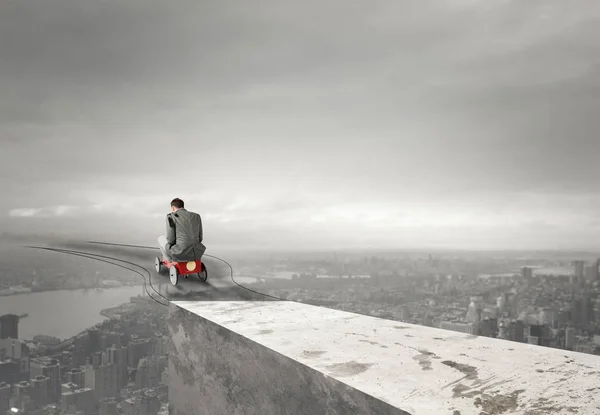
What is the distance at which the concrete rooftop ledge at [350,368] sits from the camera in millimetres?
2115

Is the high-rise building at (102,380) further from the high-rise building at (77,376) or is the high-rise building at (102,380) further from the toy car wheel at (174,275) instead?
the toy car wheel at (174,275)

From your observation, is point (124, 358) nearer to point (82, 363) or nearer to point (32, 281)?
point (82, 363)

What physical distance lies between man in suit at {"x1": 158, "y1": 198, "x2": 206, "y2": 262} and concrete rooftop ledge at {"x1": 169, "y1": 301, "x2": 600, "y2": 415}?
514mm

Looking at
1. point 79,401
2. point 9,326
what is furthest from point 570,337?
point 9,326

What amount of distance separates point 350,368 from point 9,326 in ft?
19.3

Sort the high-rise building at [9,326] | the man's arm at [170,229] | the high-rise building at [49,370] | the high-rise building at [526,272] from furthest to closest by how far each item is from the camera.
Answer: the high-rise building at [526,272] < the high-rise building at [9,326] < the high-rise building at [49,370] < the man's arm at [170,229]

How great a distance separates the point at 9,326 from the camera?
256 inches

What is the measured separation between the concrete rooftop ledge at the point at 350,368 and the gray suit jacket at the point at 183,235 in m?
0.51

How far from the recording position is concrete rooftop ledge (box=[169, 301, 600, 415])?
2.12 metres

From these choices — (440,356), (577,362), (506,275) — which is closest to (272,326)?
(440,356)

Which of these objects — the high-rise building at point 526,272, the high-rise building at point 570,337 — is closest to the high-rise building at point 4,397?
the high-rise building at point 570,337

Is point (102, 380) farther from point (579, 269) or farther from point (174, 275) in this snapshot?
point (579, 269)

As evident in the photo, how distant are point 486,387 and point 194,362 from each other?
272 centimetres

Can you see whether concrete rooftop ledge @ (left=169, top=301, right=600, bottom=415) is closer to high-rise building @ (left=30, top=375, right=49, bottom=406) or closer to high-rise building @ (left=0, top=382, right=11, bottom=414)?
high-rise building @ (left=30, top=375, right=49, bottom=406)
